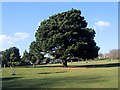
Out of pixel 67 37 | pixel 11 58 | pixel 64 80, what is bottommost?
pixel 64 80

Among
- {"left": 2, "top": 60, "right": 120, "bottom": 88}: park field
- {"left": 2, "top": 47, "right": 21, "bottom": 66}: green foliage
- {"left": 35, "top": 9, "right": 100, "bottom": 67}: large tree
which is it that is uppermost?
{"left": 35, "top": 9, "right": 100, "bottom": 67}: large tree

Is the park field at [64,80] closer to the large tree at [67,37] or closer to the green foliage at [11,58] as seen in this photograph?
the green foliage at [11,58]

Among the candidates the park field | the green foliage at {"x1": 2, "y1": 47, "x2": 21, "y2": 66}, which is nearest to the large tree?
the green foliage at {"x1": 2, "y1": 47, "x2": 21, "y2": 66}

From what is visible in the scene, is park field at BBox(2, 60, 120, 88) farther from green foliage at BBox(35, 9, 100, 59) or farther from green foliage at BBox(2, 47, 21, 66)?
green foliage at BBox(35, 9, 100, 59)

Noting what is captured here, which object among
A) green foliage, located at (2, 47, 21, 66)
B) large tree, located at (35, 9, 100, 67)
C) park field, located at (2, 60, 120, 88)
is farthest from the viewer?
large tree, located at (35, 9, 100, 67)

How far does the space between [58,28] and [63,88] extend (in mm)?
39460

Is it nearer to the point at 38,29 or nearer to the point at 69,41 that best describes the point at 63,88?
the point at 69,41

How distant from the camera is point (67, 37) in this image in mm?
54625

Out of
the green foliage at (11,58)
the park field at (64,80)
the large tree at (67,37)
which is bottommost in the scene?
the park field at (64,80)

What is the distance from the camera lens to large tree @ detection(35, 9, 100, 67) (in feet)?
176

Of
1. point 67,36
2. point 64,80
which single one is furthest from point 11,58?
point 64,80

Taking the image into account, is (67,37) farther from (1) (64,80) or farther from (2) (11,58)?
(1) (64,80)

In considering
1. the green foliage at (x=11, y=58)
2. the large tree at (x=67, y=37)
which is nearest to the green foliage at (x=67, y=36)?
the large tree at (x=67, y=37)

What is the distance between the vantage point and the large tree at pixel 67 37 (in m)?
53.7
